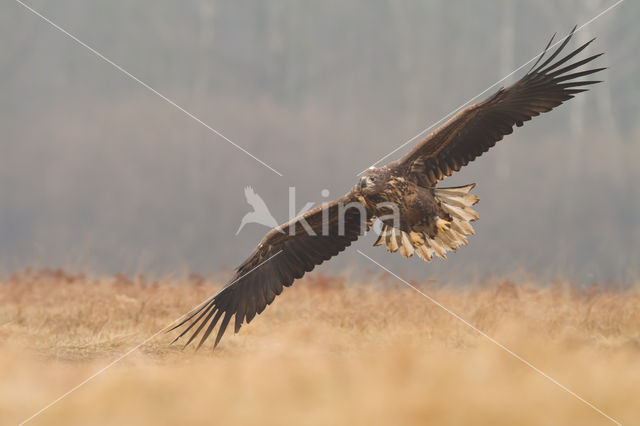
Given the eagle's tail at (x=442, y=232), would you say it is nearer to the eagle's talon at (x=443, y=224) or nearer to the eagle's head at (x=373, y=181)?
the eagle's talon at (x=443, y=224)

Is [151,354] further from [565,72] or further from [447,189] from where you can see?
[565,72]

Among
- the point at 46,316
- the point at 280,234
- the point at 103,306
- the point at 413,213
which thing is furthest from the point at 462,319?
the point at 46,316

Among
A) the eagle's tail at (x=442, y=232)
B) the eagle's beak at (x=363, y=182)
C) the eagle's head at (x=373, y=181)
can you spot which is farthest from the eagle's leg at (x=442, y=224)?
the eagle's beak at (x=363, y=182)

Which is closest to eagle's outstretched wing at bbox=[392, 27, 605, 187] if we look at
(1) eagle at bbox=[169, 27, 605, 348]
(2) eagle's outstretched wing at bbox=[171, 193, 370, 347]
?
(1) eagle at bbox=[169, 27, 605, 348]

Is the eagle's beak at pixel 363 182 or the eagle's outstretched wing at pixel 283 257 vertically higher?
the eagle's beak at pixel 363 182

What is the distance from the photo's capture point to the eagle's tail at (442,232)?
7.23 metres

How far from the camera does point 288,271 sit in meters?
7.71

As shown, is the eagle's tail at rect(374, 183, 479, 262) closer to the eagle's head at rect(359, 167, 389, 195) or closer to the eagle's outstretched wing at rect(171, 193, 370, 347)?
the eagle's outstretched wing at rect(171, 193, 370, 347)

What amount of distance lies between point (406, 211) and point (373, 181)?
544 mm

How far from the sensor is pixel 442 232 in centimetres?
741

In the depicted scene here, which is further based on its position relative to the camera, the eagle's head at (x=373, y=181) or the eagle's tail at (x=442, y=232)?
the eagle's tail at (x=442, y=232)

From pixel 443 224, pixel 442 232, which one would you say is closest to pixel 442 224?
pixel 443 224

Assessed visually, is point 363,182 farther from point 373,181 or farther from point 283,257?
point 283,257

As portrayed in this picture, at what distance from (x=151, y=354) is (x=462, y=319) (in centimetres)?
371
